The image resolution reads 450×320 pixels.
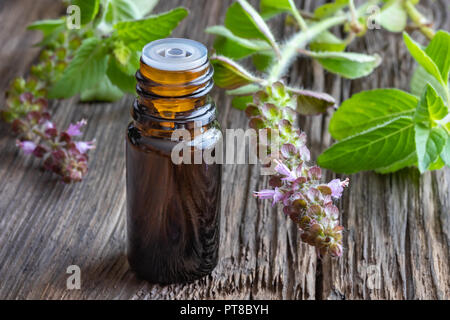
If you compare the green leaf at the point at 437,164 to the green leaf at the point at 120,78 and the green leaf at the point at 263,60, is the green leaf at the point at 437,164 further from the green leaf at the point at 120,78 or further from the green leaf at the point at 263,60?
the green leaf at the point at 120,78

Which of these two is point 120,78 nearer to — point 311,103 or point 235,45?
point 235,45

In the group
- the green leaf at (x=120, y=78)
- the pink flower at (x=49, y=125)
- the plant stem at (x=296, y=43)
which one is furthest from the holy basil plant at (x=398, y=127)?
the pink flower at (x=49, y=125)

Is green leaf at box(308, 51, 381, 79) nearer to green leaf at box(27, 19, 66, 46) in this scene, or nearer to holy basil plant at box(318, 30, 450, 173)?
holy basil plant at box(318, 30, 450, 173)

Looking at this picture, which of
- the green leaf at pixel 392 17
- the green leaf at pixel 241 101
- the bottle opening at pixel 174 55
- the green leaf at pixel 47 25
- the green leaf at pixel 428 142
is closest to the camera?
the bottle opening at pixel 174 55

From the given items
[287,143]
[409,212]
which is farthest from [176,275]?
[409,212]

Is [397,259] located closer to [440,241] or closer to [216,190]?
[440,241]

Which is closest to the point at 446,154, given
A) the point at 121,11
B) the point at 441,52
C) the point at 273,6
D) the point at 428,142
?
the point at 428,142
